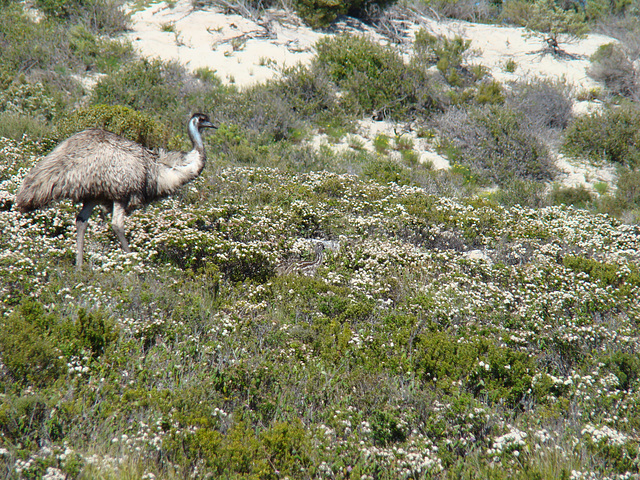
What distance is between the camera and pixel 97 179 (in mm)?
6195

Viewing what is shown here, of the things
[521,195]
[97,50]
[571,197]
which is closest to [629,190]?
[571,197]

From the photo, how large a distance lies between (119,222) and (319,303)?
9.99 ft

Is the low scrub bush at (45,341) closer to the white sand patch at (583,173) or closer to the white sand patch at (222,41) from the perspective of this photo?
the white sand patch at (583,173)

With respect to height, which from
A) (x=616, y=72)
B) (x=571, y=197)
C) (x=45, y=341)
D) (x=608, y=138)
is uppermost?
(x=616, y=72)

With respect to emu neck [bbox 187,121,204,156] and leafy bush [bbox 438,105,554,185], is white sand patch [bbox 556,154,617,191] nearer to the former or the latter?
leafy bush [bbox 438,105,554,185]

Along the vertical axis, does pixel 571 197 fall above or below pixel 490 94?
below

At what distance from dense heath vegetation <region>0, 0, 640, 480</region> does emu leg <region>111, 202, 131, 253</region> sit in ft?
0.68

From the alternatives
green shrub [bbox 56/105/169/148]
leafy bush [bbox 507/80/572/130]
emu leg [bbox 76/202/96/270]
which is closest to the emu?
emu leg [bbox 76/202/96/270]

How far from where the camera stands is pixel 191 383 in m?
4.17

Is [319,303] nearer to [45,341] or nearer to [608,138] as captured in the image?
[45,341]

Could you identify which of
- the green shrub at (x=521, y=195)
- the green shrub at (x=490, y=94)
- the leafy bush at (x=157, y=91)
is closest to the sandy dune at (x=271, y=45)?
the leafy bush at (x=157, y=91)

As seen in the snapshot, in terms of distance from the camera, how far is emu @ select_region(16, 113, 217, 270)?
239 inches

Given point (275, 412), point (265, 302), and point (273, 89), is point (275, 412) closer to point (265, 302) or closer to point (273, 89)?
point (265, 302)

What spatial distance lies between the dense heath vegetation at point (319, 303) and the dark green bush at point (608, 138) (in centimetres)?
6
